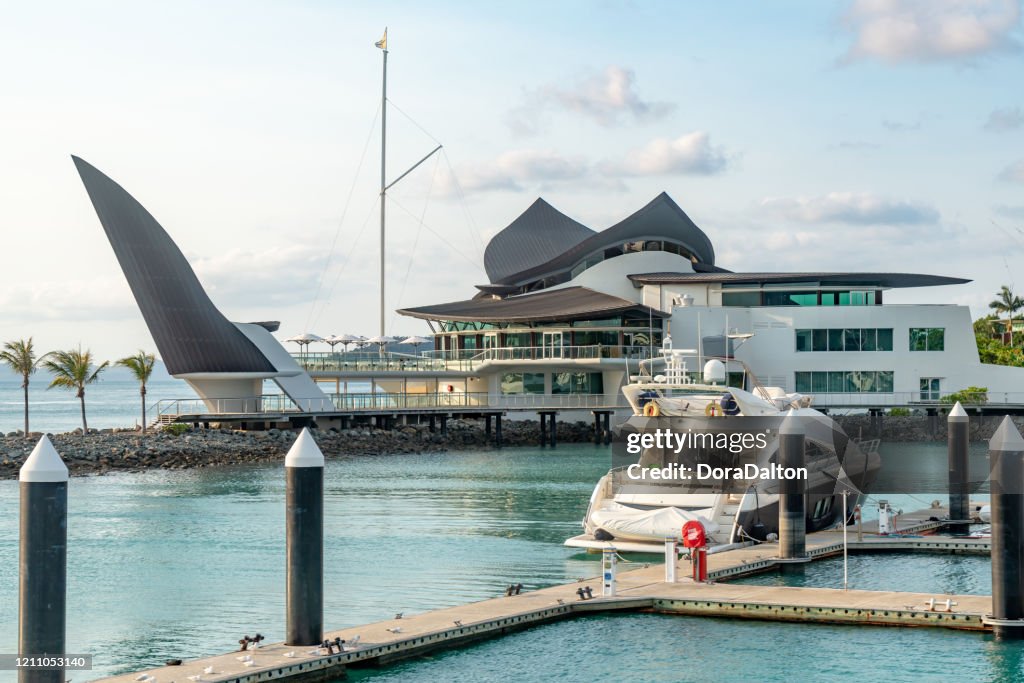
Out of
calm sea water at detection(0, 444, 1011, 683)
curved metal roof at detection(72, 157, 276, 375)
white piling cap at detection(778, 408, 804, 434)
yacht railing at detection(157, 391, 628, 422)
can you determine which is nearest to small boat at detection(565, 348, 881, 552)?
white piling cap at detection(778, 408, 804, 434)

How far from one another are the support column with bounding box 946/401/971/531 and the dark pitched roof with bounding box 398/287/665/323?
36.1m

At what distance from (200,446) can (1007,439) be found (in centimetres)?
4216

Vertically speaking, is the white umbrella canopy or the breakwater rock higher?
the white umbrella canopy

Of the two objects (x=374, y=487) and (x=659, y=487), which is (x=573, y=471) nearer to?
(x=374, y=487)

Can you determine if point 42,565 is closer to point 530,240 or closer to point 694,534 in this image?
point 694,534

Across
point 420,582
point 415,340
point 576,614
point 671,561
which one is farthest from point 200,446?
point 576,614

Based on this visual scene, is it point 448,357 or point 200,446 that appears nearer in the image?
point 200,446

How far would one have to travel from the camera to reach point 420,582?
86.1 ft

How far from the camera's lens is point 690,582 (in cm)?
2312

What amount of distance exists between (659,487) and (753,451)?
9.99 feet

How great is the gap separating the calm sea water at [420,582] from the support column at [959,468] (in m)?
4.08

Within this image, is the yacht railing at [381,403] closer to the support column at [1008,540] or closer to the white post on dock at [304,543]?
the white post on dock at [304,543]

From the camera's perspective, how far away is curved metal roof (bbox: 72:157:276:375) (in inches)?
2333

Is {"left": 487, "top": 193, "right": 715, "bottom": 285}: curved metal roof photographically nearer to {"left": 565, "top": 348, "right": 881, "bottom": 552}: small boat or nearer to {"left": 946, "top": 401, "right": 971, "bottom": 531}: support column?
{"left": 565, "top": 348, "right": 881, "bottom": 552}: small boat
